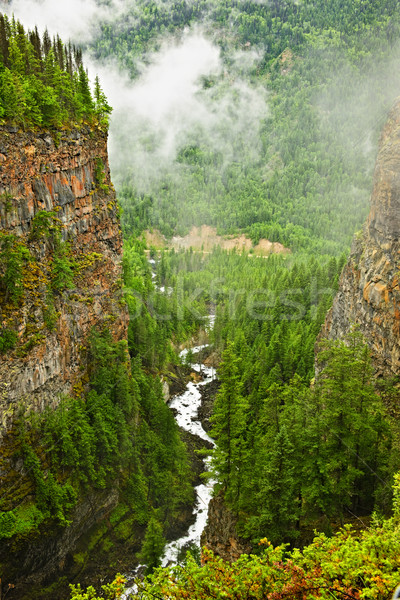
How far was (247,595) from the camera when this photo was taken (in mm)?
12992

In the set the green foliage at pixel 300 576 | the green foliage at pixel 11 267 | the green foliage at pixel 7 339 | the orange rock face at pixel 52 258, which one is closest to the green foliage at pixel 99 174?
the orange rock face at pixel 52 258

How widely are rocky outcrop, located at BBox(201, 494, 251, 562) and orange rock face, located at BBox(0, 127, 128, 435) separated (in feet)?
53.9

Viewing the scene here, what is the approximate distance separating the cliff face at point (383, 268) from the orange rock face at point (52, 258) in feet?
85.7

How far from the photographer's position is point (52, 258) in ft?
126

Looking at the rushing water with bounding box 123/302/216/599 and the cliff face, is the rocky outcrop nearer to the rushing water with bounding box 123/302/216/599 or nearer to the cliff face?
the rushing water with bounding box 123/302/216/599

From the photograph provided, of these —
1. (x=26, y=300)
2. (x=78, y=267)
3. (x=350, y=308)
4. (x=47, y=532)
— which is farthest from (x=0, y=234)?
(x=350, y=308)

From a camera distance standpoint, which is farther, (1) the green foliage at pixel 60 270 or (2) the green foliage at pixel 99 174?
(2) the green foliage at pixel 99 174

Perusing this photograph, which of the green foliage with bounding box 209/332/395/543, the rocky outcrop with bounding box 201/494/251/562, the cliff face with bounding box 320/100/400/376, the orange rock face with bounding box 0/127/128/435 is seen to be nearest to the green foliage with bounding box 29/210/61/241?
the orange rock face with bounding box 0/127/128/435

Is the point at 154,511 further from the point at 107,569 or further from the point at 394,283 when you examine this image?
the point at 394,283

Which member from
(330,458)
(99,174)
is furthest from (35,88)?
(330,458)

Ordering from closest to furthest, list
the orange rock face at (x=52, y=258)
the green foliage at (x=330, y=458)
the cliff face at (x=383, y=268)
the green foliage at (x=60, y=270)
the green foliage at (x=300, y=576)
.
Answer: the green foliage at (x=300, y=576) < the green foliage at (x=330, y=458) < the orange rock face at (x=52, y=258) < the cliff face at (x=383, y=268) < the green foliage at (x=60, y=270)

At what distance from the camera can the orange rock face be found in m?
33.3

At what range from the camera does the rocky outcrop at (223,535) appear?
3189 centimetres

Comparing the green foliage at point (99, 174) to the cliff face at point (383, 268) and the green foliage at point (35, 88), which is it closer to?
the green foliage at point (35, 88)
